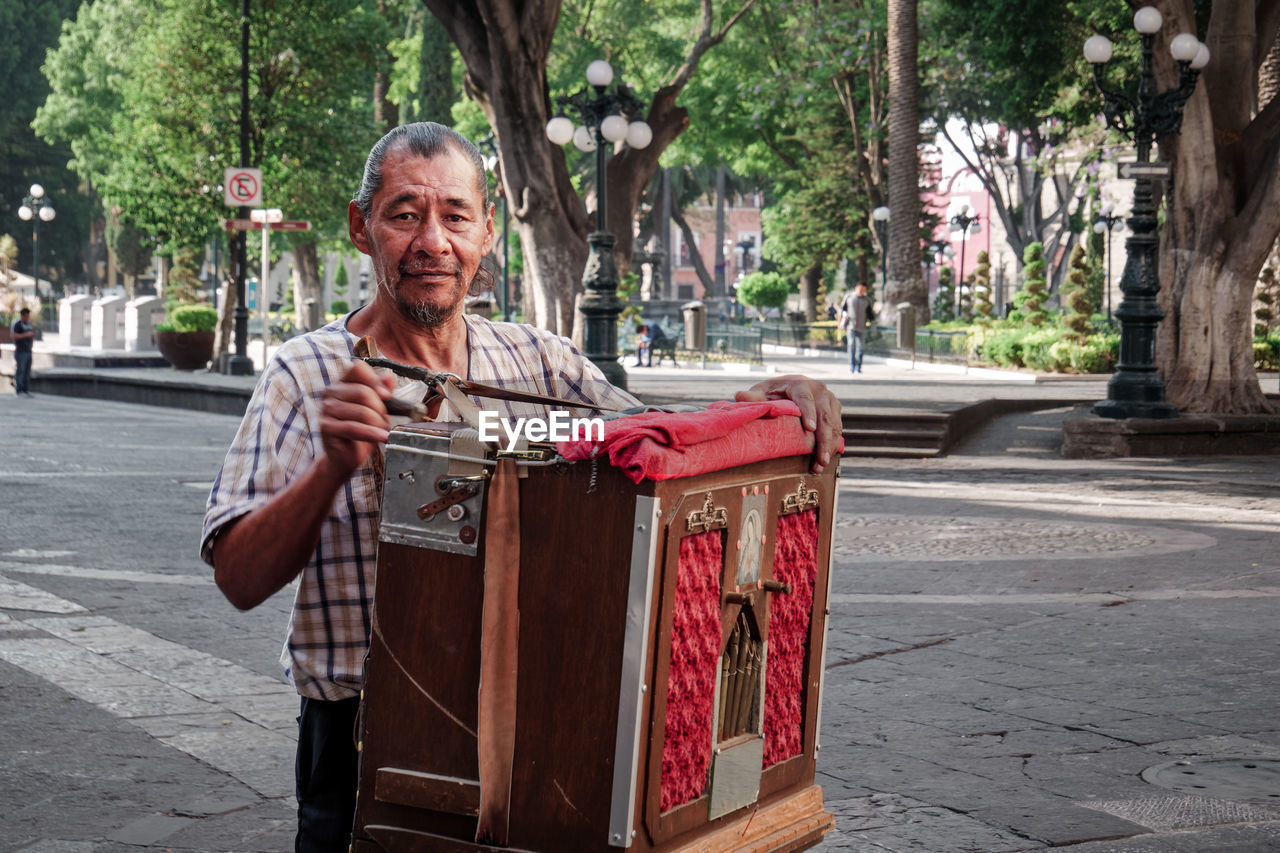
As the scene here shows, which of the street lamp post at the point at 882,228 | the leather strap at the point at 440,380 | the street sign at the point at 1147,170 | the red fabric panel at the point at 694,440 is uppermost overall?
the street lamp post at the point at 882,228

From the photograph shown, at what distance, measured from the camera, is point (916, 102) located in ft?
126

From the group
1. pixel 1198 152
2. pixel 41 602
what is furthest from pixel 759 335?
pixel 41 602

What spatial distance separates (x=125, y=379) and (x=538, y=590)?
2531cm

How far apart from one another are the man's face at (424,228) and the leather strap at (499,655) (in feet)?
2.08

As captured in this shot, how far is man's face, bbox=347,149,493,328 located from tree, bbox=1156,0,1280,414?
16.2 metres

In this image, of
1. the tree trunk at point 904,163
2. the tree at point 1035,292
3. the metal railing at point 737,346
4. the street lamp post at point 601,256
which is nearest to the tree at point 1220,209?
the street lamp post at point 601,256

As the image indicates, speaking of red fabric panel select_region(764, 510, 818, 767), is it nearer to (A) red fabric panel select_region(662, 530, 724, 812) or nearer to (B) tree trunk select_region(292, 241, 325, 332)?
(A) red fabric panel select_region(662, 530, 724, 812)

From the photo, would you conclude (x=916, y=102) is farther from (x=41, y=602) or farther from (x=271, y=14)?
(x=41, y=602)

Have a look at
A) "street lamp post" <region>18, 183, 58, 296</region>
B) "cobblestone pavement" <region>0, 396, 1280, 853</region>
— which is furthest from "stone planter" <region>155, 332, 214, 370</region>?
"street lamp post" <region>18, 183, 58, 296</region>

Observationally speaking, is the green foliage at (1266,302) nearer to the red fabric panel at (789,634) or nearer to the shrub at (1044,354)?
the shrub at (1044,354)

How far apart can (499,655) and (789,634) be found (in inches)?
21.3

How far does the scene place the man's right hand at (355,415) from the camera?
203 cm

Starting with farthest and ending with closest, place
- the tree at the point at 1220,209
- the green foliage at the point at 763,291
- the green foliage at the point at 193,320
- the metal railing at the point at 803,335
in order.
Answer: the green foliage at the point at 763,291 < the metal railing at the point at 803,335 < the green foliage at the point at 193,320 < the tree at the point at 1220,209

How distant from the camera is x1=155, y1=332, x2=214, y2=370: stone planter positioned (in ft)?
104
